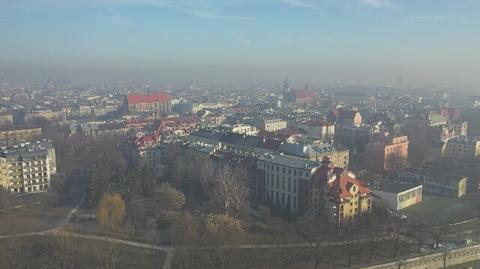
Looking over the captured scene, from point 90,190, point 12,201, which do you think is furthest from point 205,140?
point 12,201

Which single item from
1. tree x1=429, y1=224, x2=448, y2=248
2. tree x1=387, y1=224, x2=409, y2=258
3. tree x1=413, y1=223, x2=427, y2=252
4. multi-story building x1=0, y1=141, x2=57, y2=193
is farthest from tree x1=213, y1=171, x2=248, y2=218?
multi-story building x1=0, y1=141, x2=57, y2=193

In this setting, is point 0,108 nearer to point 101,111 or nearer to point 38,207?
point 101,111

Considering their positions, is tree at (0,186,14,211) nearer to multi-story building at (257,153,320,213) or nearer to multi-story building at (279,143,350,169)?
multi-story building at (257,153,320,213)

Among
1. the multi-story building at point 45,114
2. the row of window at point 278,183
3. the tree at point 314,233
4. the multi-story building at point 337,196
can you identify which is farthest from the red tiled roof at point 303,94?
the tree at point 314,233

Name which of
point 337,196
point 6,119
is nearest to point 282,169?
point 337,196

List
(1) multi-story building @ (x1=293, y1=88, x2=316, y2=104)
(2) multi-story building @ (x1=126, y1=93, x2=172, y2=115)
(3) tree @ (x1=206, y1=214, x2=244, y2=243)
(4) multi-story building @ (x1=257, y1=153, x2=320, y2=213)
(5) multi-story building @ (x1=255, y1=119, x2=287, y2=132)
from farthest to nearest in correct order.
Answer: (1) multi-story building @ (x1=293, y1=88, x2=316, y2=104), (2) multi-story building @ (x1=126, y1=93, x2=172, y2=115), (5) multi-story building @ (x1=255, y1=119, x2=287, y2=132), (4) multi-story building @ (x1=257, y1=153, x2=320, y2=213), (3) tree @ (x1=206, y1=214, x2=244, y2=243)

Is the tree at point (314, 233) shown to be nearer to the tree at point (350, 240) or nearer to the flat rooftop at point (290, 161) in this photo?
the tree at point (350, 240)
